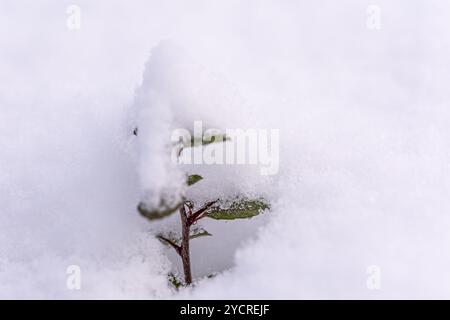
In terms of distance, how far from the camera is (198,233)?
1.40m

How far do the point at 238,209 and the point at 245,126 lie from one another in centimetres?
25

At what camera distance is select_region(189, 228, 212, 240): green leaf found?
1.37 metres

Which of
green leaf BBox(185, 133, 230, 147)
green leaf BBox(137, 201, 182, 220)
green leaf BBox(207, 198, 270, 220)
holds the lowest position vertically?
green leaf BBox(207, 198, 270, 220)

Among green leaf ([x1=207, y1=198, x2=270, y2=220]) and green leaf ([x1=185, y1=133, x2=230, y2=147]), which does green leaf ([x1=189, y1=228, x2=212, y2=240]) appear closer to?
green leaf ([x1=207, y1=198, x2=270, y2=220])

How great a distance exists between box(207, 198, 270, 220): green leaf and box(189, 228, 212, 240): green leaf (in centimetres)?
5

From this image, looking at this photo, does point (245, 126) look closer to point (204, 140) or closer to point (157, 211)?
point (204, 140)

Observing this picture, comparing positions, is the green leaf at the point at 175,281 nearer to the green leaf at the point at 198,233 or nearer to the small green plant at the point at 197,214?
the small green plant at the point at 197,214

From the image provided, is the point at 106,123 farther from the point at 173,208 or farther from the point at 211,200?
the point at 173,208

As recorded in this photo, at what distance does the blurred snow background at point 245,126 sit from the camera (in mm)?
1206

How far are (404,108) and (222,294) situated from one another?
1180 mm

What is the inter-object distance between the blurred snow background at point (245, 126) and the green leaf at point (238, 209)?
0.15 ft

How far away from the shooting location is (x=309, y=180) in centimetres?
142

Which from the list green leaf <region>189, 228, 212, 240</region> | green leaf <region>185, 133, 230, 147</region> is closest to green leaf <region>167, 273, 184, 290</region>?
green leaf <region>189, 228, 212, 240</region>
